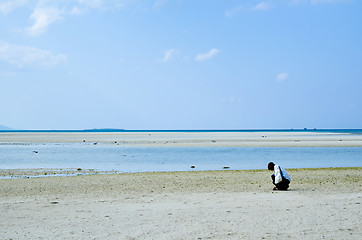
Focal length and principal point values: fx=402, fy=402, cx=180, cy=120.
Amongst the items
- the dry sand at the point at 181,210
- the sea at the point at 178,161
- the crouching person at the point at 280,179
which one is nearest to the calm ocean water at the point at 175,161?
the sea at the point at 178,161

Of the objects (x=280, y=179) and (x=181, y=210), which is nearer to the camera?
(x=181, y=210)

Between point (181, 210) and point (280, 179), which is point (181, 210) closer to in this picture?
point (181, 210)

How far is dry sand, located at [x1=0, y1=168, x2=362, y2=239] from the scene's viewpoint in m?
9.09

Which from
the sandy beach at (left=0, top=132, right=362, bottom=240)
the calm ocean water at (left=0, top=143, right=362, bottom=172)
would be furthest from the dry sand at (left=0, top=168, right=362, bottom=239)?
the calm ocean water at (left=0, top=143, right=362, bottom=172)

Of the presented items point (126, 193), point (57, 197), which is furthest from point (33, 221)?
point (126, 193)

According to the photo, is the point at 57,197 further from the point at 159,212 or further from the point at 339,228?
the point at 339,228

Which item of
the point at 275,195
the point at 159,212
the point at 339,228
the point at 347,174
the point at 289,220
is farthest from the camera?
the point at 347,174

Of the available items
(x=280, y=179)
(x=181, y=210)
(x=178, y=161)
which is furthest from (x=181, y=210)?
(x=178, y=161)

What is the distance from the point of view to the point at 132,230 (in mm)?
9336

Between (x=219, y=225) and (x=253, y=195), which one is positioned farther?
(x=253, y=195)

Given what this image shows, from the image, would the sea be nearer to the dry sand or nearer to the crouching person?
the dry sand

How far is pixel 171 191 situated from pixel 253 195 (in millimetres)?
3334

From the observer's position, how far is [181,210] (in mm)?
11562

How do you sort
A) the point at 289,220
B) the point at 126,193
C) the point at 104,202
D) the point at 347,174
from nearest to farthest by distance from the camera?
the point at 289,220
the point at 104,202
the point at 126,193
the point at 347,174
